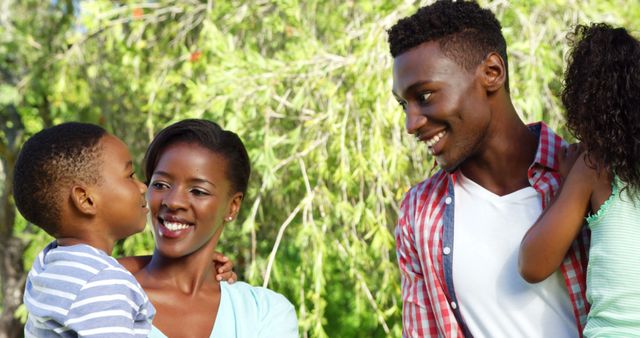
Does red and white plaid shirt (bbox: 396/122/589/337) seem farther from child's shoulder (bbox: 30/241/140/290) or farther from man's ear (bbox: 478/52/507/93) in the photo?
child's shoulder (bbox: 30/241/140/290)

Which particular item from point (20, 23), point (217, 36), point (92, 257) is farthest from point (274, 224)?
point (92, 257)

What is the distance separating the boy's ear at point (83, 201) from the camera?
2158mm

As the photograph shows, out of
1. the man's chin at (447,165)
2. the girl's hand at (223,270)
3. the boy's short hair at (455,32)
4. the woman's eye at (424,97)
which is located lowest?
the girl's hand at (223,270)

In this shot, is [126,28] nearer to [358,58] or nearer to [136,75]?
[136,75]

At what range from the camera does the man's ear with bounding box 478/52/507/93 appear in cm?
227

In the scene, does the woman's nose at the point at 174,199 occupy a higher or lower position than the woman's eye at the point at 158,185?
lower

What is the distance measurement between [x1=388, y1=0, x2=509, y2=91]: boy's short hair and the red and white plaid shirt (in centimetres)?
23

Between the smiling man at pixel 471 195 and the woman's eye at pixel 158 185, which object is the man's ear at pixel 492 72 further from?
the woman's eye at pixel 158 185

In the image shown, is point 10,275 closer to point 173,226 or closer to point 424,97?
point 173,226

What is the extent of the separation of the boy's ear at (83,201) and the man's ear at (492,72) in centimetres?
91

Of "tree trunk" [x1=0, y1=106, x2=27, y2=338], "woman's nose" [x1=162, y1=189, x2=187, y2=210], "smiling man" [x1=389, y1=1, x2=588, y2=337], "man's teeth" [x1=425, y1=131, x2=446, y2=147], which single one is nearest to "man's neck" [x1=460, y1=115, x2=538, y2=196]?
"smiling man" [x1=389, y1=1, x2=588, y2=337]

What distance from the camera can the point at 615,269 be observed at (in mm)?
1938

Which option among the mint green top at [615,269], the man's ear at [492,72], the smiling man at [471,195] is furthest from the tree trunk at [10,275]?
the mint green top at [615,269]

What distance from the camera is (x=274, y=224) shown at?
4.77m
